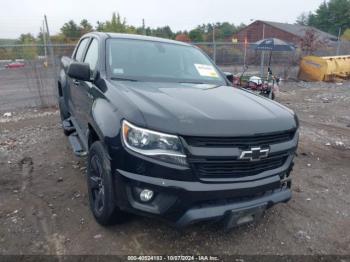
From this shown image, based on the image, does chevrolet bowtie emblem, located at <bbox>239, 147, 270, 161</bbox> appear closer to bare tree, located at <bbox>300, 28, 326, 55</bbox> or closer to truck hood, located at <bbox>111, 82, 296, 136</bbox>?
truck hood, located at <bbox>111, 82, 296, 136</bbox>

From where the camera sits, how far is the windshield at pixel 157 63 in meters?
3.52

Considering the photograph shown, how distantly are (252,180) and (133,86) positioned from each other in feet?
4.67

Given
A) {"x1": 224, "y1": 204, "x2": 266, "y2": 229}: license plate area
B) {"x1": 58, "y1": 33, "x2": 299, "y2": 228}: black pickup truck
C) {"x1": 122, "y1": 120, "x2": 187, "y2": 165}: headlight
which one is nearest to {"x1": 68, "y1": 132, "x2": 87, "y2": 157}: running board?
Answer: {"x1": 58, "y1": 33, "x2": 299, "y2": 228}: black pickup truck

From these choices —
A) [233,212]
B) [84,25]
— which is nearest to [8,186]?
[233,212]

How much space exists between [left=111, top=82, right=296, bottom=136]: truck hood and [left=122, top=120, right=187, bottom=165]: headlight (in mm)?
63

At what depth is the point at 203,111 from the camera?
263 cm

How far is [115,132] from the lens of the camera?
2584mm

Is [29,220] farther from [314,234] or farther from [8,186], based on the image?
[314,234]

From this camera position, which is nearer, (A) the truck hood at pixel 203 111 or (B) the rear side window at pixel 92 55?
(A) the truck hood at pixel 203 111

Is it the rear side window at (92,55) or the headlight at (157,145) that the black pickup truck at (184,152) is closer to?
the headlight at (157,145)

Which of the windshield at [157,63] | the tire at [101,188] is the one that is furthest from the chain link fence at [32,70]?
the tire at [101,188]

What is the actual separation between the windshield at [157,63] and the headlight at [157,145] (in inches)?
44.1

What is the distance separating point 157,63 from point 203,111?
1394 mm

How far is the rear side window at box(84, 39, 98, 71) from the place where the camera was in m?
3.78
